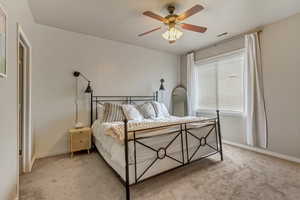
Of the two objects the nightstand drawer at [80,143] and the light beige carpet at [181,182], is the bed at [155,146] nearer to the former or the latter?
the light beige carpet at [181,182]

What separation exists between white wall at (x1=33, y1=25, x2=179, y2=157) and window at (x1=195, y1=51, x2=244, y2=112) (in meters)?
2.02

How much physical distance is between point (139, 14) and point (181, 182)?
2804mm

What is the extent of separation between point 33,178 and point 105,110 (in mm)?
1526

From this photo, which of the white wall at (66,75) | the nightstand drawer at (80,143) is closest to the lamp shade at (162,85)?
the white wall at (66,75)

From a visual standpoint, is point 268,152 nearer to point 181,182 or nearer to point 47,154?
point 181,182

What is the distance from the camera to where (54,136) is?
3.05 meters

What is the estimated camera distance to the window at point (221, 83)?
360cm

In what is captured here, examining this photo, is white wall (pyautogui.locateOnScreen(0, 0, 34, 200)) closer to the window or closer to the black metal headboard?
the black metal headboard

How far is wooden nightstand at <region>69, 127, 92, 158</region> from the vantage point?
2934 millimetres

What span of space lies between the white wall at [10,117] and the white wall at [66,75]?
4.49 ft

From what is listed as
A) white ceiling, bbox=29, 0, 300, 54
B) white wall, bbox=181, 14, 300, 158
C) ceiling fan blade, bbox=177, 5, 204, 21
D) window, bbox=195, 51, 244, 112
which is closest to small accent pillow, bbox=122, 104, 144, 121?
white ceiling, bbox=29, 0, 300, 54

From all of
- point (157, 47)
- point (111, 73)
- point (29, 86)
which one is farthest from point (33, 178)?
point (157, 47)

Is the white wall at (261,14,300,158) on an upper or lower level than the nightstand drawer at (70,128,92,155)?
upper

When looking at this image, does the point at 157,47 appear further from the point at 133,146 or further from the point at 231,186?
the point at 231,186
